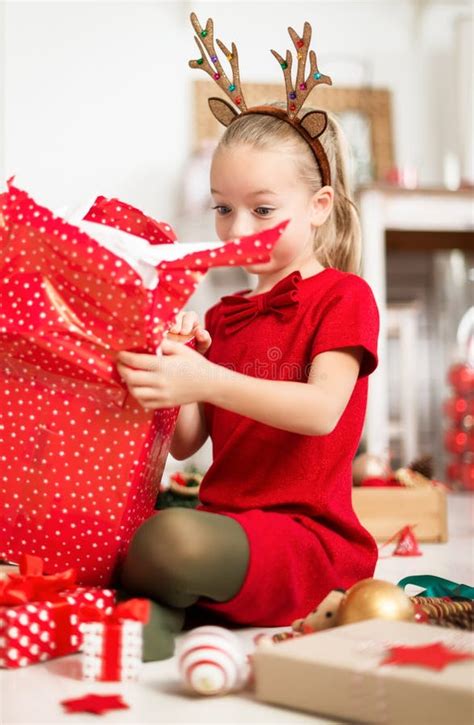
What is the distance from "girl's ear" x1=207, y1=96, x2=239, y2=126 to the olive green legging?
0.58 metres

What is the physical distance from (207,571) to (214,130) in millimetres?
2595

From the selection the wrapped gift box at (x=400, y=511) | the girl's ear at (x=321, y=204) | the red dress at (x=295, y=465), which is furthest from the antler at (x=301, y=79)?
the wrapped gift box at (x=400, y=511)

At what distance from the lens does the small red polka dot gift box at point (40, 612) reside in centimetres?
90

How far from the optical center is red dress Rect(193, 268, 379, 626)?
1.05m

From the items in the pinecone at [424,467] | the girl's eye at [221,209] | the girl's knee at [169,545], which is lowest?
the girl's knee at [169,545]

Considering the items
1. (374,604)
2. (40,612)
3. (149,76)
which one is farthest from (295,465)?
(149,76)

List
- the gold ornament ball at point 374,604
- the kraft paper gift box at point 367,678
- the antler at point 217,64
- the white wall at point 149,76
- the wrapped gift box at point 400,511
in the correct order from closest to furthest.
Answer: the kraft paper gift box at point 367,678 → the gold ornament ball at point 374,604 → the antler at point 217,64 → the wrapped gift box at point 400,511 → the white wall at point 149,76

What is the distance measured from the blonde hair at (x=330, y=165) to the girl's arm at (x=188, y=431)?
270 millimetres

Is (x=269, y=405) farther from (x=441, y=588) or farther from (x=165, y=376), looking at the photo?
(x=441, y=588)

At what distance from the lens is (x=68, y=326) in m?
0.94

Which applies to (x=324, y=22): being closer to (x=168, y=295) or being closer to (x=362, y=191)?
(x=362, y=191)

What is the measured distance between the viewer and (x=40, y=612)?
0.91 metres

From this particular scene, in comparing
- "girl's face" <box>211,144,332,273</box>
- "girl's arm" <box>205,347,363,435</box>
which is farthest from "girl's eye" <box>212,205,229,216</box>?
"girl's arm" <box>205,347,363,435</box>

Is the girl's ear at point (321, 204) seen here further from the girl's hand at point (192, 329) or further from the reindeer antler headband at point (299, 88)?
the girl's hand at point (192, 329)
